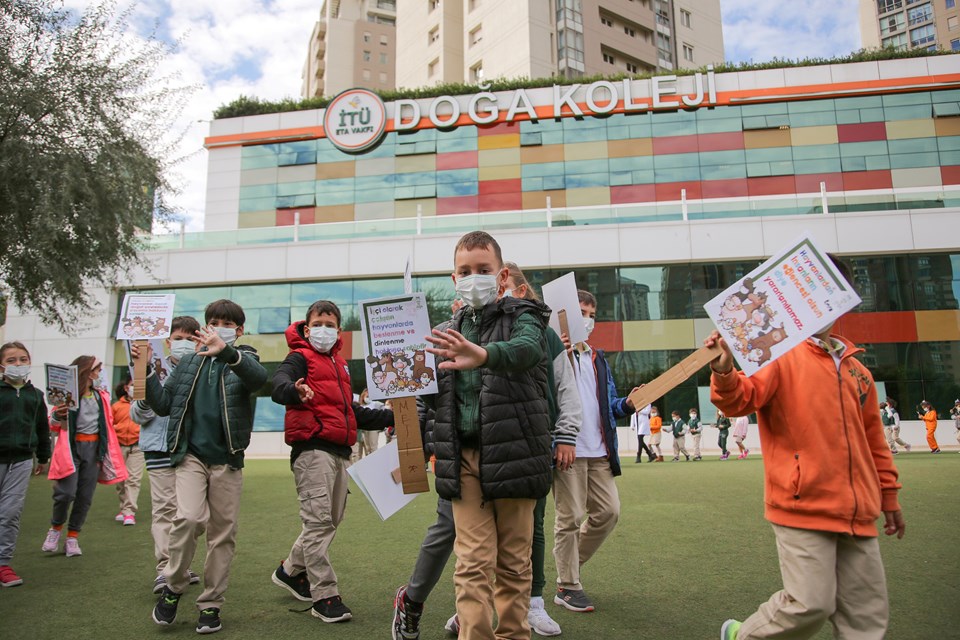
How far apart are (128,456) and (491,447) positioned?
8386 mm

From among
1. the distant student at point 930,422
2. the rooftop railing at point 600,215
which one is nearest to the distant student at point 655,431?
the rooftop railing at point 600,215

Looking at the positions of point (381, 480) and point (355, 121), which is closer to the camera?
point (381, 480)

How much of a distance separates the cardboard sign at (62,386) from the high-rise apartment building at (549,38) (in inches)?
1329

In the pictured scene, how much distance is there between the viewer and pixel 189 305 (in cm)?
2638


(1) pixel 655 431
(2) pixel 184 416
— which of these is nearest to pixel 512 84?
(1) pixel 655 431

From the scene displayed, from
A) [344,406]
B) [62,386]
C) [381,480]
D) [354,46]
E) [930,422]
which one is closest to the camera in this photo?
[381,480]

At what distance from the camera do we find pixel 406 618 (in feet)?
11.9

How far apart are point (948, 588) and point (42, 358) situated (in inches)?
1201

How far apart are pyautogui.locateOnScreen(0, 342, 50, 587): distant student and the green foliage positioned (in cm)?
2584

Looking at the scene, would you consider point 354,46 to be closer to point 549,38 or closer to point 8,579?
point 549,38

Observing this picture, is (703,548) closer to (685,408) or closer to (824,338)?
(824,338)

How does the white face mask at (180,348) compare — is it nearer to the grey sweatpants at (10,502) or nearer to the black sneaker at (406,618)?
the grey sweatpants at (10,502)

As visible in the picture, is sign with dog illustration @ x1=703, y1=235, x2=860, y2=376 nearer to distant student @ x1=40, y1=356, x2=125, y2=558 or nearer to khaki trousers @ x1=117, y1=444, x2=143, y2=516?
distant student @ x1=40, y1=356, x2=125, y2=558

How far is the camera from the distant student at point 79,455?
21.7 ft
